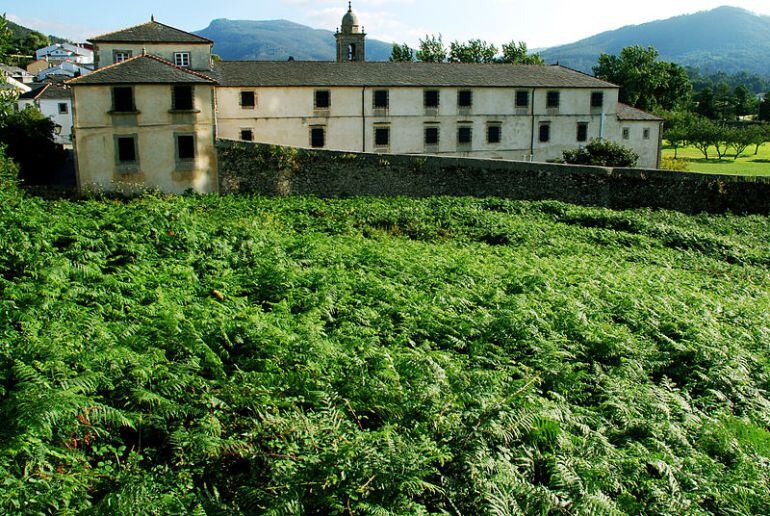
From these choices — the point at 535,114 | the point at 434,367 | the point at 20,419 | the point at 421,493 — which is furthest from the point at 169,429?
the point at 535,114

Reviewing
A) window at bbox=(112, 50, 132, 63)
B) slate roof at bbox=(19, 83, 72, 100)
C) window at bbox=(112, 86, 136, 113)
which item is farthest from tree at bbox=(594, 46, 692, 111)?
window at bbox=(112, 86, 136, 113)

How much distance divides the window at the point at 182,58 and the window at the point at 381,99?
441 inches

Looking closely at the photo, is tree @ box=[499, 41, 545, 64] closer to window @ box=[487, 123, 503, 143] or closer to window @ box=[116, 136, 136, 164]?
window @ box=[487, 123, 503, 143]

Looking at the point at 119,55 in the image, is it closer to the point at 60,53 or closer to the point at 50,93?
the point at 50,93

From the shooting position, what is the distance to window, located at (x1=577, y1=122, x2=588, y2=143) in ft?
148

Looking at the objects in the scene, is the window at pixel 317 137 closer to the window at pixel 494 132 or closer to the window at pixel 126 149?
the window at pixel 494 132

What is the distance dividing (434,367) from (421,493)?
6.68 feet

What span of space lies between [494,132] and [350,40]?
15.3m

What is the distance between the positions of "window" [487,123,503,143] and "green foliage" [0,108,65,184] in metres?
27.1

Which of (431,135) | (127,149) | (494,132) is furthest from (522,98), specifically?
(127,149)

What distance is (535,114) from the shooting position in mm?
43344

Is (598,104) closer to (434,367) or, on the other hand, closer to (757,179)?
(757,179)

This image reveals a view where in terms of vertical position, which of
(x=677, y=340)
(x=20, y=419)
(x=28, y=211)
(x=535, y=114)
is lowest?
(x=677, y=340)

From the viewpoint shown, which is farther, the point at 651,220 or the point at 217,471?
the point at 651,220
